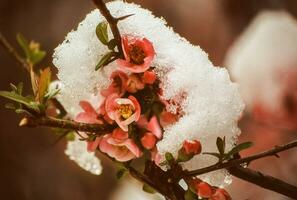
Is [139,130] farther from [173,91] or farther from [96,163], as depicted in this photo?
[96,163]

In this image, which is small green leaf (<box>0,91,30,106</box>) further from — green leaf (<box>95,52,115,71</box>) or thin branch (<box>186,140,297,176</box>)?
thin branch (<box>186,140,297,176</box>)

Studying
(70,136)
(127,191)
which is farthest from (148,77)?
(127,191)

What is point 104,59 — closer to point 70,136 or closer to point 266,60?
point 70,136

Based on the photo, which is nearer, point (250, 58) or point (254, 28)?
point (250, 58)

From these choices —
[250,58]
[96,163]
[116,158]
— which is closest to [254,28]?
[250,58]

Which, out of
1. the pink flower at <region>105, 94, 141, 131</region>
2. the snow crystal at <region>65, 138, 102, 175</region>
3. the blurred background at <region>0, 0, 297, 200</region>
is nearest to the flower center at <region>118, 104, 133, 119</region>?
the pink flower at <region>105, 94, 141, 131</region>

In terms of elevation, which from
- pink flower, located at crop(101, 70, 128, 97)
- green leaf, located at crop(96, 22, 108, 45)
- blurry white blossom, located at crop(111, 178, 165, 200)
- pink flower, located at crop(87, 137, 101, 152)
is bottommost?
blurry white blossom, located at crop(111, 178, 165, 200)
